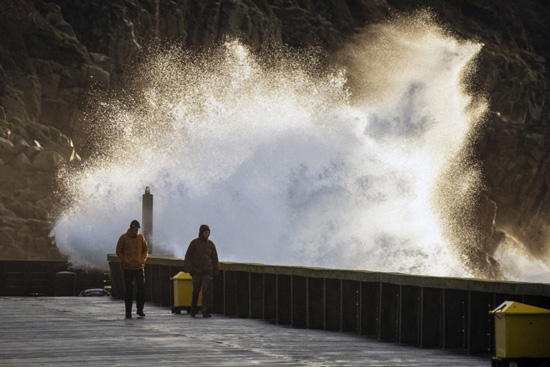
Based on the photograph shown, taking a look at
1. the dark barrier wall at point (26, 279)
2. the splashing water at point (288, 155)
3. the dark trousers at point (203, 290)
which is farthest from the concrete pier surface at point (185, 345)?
the splashing water at point (288, 155)

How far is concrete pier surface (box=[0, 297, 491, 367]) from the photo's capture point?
14711 millimetres

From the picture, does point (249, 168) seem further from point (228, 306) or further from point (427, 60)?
point (427, 60)

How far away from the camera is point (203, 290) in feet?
81.0

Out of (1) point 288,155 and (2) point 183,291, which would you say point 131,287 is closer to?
(2) point 183,291

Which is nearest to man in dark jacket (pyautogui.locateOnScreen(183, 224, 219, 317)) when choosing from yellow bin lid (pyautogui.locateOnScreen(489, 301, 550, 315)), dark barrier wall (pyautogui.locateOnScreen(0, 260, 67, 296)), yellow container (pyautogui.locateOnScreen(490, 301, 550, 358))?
yellow bin lid (pyautogui.locateOnScreen(489, 301, 550, 315))

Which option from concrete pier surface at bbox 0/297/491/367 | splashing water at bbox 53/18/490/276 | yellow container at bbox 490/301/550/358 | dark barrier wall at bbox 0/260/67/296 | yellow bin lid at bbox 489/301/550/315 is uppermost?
splashing water at bbox 53/18/490/276

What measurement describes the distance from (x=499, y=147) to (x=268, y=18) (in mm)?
32212

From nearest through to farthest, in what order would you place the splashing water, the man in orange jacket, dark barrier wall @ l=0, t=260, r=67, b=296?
the man in orange jacket → dark barrier wall @ l=0, t=260, r=67, b=296 → the splashing water

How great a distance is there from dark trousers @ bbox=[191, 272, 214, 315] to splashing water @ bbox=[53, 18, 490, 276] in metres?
45.3

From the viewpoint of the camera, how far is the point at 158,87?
129000mm

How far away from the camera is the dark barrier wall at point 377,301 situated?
1652 cm

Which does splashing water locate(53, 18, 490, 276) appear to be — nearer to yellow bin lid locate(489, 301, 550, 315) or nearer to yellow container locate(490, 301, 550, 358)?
yellow bin lid locate(489, 301, 550, 315)

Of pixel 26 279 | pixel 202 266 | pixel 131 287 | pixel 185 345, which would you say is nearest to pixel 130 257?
pixel 131 287

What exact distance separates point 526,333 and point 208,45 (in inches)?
4566
